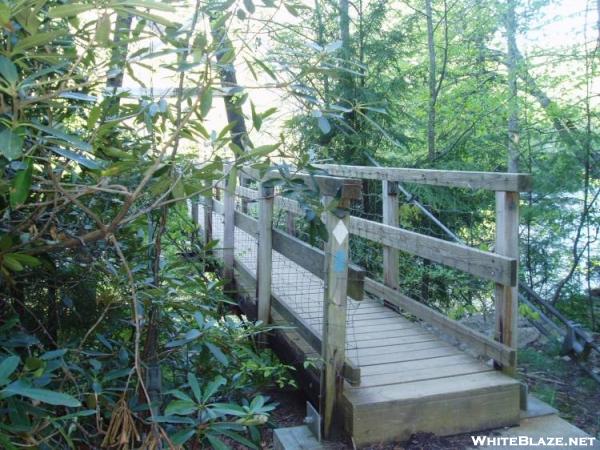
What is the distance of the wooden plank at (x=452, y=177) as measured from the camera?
110 inches

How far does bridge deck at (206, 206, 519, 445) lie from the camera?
2646 mm

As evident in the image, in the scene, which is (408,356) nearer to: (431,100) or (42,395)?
(42,395)

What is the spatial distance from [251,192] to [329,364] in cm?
293

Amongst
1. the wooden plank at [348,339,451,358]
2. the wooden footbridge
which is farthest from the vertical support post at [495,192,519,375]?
the wooden plank at [348,339,451,358]

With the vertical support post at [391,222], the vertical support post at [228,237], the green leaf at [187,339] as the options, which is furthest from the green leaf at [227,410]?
the vertical support post at [228,237]

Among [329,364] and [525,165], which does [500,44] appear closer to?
[525,165]

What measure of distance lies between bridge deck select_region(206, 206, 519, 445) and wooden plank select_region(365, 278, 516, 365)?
0.09 metres

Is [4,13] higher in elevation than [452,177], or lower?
higher

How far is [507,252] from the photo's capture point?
2.91 m

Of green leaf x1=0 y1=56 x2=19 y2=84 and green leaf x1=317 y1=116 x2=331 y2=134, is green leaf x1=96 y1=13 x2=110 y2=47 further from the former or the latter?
green leaf x1=317 y1=116 x2=331 y2=134

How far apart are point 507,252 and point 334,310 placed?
37.7 inches

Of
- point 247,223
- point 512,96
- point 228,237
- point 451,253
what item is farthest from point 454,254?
point 512,96

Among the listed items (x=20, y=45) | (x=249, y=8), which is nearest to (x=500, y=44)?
(x=249, y=8)

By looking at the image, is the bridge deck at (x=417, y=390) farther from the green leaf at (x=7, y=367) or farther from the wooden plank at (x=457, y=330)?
the green leaf at (x=7, y=367)
